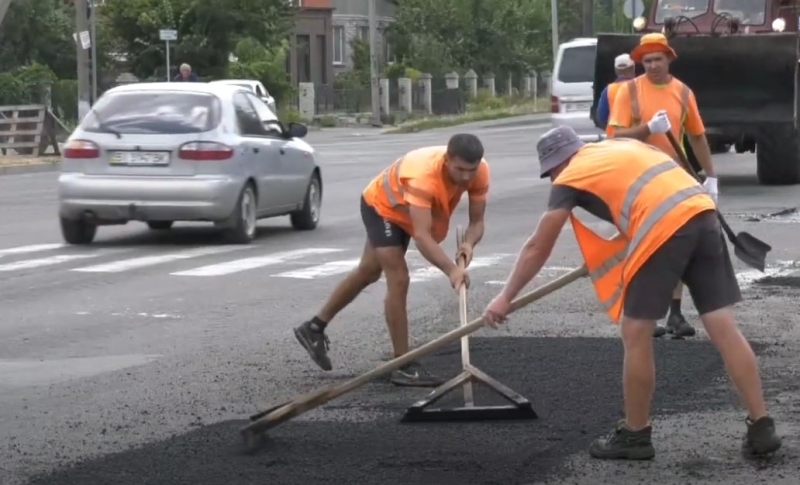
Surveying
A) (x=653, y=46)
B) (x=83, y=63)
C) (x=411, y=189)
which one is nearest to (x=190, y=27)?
(x=83, y=63)

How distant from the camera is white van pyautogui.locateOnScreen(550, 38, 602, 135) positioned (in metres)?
27.3

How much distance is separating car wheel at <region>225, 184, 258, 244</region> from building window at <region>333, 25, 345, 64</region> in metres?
52.9

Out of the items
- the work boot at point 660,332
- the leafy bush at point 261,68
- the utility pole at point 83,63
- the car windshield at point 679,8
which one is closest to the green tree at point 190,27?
the leafy bush at point 261,68

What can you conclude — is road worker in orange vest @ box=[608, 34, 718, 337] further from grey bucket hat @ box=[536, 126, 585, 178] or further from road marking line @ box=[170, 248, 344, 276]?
road marking line @ box=[170, 248, 344, 276]

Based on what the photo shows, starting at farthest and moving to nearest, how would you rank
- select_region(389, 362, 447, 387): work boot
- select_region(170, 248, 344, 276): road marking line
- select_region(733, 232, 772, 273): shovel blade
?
1. select_region(170, 248, 344, 276): road marking line
2. select_region(389, 362, 447, 387): work boot
3. select_region(733, 232, 772, 273): shovel blade

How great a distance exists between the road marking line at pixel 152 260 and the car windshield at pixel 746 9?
899cm

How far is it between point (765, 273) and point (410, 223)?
5570 millimetres

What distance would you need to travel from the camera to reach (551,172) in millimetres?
7172

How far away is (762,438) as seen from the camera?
23.0 ft

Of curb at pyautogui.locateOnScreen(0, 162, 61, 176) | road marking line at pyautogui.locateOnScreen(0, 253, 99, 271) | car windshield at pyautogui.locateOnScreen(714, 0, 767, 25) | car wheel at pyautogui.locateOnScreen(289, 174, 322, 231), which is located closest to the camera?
road marking line at pyautogui.locateOnScreen(0, 253, 99, 271)

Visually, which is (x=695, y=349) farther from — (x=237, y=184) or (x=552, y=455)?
(x=237, y=184)

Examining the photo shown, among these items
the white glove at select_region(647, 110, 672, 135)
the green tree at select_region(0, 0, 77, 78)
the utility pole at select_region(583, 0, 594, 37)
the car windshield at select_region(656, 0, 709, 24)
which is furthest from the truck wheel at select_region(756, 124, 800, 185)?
the green tree at select_region(0, 0, 77, 78)

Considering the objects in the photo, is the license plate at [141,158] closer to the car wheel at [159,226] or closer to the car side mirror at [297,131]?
the car wheel at [159,226]

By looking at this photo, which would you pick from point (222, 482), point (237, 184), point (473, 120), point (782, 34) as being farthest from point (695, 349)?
point (473, 120)
